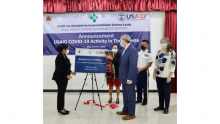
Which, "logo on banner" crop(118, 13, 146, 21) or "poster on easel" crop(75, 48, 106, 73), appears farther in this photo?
"logo on banner" crop(118, 13, 146, 21)

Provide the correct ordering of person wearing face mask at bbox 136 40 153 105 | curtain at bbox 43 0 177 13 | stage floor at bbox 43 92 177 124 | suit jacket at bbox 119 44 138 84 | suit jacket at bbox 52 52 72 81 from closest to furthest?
suit jacket at bbox 119 44 138 84 → stage floor at bbox 43 92 177 124 → suit jacket at bbox 52 52 72 81 → person wearing face mask at bbox 136 40 153 105 → curtain at bbox 43 0 177 13

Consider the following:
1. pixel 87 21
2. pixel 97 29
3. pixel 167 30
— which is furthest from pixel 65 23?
pixel 167 30

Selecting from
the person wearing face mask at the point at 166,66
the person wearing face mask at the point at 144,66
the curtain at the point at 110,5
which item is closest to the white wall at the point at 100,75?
the curtain at the point at 110,5

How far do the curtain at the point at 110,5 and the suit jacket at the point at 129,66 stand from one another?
2.58 meters

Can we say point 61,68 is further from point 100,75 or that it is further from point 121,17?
point 121,17

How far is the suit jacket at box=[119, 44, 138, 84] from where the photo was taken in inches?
89.0

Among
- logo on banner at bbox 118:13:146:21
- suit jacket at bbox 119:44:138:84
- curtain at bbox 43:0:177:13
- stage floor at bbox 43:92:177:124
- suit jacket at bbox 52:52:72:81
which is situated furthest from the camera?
logo on banner at bbox 118:13:146:21

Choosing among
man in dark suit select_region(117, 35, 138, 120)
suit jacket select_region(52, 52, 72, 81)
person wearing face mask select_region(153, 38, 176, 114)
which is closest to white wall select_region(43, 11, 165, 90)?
person wearing face mask select_region(153, 38, 176, 114)

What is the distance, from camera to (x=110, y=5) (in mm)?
4465

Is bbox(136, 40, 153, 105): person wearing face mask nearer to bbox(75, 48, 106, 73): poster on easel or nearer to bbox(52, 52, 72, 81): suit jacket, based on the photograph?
bbox(75, 48, 106, 73): poster on easel

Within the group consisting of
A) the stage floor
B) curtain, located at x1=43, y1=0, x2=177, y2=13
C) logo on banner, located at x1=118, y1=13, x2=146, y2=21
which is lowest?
the stage floor

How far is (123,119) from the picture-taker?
2.44 metres

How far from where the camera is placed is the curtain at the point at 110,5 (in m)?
4.45

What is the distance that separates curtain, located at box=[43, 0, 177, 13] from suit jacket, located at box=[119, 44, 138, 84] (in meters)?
2.58
